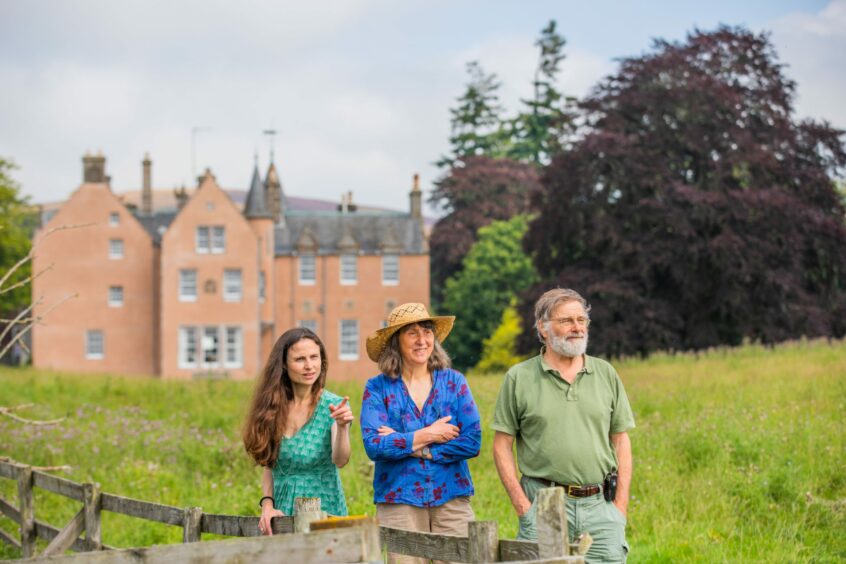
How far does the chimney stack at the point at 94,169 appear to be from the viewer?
51.5 m

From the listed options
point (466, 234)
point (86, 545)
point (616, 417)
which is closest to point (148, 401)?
point (86, 545)

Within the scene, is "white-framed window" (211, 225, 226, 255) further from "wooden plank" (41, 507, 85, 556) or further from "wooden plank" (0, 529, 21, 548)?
"wooden plank" (41, 507, 85, 556)

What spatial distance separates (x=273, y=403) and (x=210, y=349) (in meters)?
45.1

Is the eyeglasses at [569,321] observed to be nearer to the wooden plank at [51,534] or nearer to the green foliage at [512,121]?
the wooden plank at [51,534]

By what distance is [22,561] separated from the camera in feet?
15.5

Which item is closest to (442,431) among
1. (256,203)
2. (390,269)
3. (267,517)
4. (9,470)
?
(267,517)

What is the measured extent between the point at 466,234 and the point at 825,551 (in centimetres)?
4980

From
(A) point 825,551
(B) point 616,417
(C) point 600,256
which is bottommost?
(A) point 825,551

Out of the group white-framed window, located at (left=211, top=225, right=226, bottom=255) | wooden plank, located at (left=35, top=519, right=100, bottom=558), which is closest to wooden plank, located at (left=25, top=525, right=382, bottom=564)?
wooden plank, located at (left=35, top=519, right=100, bottom=558)

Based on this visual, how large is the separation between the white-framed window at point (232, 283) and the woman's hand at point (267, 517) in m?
45.6

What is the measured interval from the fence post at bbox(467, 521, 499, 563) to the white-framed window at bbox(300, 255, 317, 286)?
50.6 m

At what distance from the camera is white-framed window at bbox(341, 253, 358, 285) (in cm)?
5541

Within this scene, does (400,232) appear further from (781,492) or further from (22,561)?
(22,561)

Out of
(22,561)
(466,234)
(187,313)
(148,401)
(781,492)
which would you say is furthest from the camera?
(466,234)
